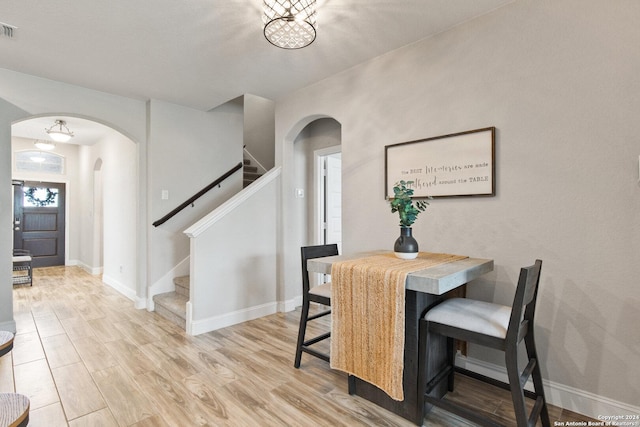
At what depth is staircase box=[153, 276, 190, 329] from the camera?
334 centimetres

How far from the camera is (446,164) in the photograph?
2.38m

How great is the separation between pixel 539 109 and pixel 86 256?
7951mm

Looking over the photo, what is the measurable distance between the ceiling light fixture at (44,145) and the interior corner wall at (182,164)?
12.4 feet

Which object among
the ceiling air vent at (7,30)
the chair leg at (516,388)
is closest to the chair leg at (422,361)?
the chair leg at (516,388)

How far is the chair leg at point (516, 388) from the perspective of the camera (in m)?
1.41

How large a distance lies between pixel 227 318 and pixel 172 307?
2.20ft

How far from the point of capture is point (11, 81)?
3.08 meters

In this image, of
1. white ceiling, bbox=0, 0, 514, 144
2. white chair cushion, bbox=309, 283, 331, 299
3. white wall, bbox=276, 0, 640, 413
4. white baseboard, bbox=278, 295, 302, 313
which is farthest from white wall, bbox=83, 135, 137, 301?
white wall, bbox=276, 0, 640, 413

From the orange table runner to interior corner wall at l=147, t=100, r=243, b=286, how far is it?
2.89 meters

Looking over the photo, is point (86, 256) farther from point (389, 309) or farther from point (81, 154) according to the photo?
point (389, 309)

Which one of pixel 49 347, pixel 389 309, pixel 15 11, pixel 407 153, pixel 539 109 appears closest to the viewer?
pixel 389 309

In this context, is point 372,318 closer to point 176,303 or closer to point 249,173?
point 176,303

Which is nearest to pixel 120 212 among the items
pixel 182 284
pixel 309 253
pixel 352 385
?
pixel 182 284

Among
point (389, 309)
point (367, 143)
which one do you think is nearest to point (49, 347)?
point (389, 309)
